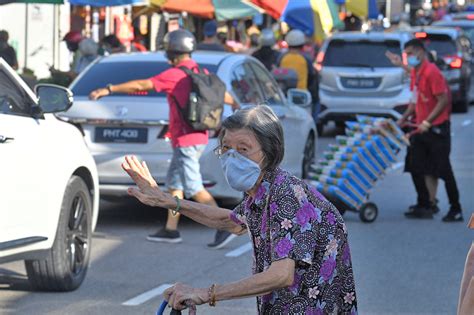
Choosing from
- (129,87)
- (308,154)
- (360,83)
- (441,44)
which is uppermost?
(129,87)

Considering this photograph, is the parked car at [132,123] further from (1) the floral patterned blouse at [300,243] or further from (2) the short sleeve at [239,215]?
(1) the floral patterned blouse at [300,243]

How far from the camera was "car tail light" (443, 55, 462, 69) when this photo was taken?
2738 centimetres

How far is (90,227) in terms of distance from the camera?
9000 millimetres

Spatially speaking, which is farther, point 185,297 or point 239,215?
point 239,215

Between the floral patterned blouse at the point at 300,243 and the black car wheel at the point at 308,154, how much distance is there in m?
9.33

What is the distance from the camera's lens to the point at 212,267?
31.9ft

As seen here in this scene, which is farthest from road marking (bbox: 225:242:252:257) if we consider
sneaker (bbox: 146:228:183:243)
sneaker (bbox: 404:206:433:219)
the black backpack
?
sneaker (bbox: 404:206:433:219)

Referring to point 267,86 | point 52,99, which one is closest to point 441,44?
point 267,86

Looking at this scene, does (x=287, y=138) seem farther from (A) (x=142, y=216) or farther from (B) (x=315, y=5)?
(B) (x=315, y=5)

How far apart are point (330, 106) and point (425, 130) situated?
9.27 metres

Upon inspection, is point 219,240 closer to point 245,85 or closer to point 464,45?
point 245,85

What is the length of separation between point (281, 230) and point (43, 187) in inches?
162

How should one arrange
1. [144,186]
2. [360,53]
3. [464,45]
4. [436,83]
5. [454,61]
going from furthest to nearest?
[464,45], [454,61], [360,53], [436,83], [144,186]

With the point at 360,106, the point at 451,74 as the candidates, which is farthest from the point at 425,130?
the point at 451,74
